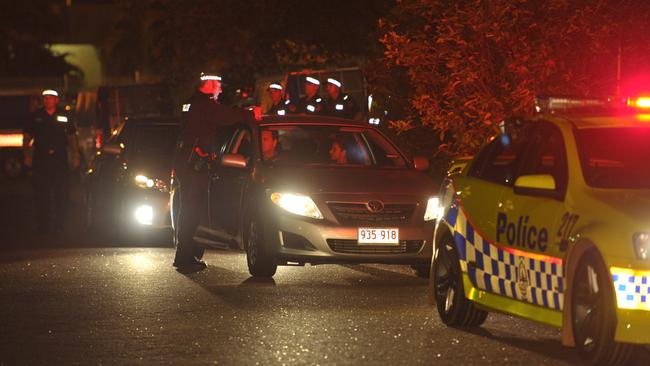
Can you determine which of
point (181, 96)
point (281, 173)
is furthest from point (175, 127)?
point (181, 96)

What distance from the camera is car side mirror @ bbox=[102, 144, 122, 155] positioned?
19.5 metres

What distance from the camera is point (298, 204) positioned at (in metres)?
13.9

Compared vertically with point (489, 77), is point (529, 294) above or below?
below

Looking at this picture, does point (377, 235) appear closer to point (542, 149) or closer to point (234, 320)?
point (234, 320)

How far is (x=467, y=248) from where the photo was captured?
10.6m

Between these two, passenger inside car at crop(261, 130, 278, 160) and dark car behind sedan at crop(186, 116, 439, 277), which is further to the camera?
passenger inside car at crop(261, 130, 278, 160)

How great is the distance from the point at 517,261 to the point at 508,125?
1.07 m

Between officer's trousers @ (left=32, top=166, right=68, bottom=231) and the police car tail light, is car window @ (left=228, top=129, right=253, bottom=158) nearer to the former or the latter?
the police car tail light

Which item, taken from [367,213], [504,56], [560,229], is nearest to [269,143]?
[367,213]

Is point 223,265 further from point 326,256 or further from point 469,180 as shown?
point 469,180

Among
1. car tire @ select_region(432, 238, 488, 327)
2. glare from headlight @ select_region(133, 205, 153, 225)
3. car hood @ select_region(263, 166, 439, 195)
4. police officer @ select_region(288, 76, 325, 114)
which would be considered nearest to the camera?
car tire @ select_region(432, 238, 488, 327)

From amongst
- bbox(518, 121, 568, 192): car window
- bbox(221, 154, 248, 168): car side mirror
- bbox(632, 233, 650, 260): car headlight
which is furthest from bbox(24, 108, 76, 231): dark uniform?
bbox(632, 233, 650, 260): car headlight

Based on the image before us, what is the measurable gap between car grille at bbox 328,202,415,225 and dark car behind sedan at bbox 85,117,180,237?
17.6 feet

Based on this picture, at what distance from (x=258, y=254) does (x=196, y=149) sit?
2091 millimetres
